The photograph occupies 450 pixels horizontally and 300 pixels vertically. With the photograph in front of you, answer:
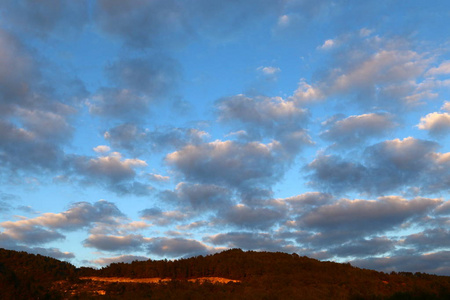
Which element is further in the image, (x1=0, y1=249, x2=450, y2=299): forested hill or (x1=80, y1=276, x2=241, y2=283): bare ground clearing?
(x1=80, y1=276, x2=241, y2=283): bare ground clearing

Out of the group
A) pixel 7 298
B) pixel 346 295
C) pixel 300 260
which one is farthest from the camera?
pixel 300 260

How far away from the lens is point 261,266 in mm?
33750

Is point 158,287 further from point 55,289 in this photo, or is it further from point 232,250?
point 232,250

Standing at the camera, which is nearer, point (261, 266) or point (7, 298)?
point (7, 298)

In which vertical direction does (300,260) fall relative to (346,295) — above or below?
above

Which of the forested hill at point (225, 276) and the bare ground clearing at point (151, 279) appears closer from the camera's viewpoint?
the forested hill at point (225, 276)

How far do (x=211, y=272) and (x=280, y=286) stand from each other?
26.3 ft

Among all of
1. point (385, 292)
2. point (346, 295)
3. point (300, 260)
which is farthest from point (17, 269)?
point (385, 292)

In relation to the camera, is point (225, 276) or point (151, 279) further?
point (151, 279)

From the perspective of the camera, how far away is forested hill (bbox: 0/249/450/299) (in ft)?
90.0

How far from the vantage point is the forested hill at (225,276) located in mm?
27422

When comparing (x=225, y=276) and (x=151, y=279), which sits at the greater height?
(x=225, y=276)

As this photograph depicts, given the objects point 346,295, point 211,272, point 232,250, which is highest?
point 232,250

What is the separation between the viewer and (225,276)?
Answer: 109 ft
